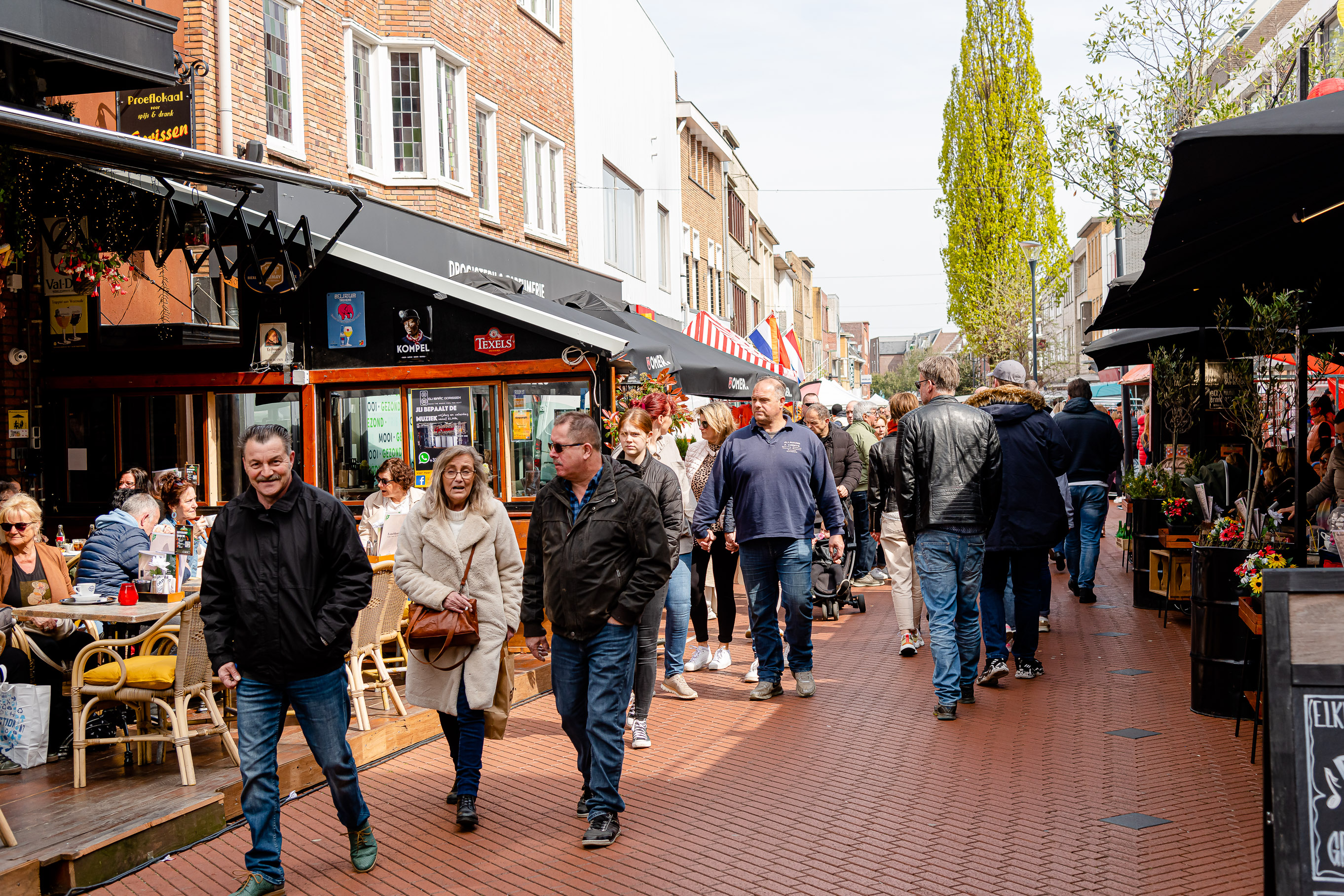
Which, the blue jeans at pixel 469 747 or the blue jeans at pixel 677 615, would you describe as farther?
the blue jeans at pixel 677 615

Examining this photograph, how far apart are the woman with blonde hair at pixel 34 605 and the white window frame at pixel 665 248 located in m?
21.3

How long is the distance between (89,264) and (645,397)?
499cm

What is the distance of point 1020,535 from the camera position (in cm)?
830

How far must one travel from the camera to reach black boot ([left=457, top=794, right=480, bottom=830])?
5586 millimetres

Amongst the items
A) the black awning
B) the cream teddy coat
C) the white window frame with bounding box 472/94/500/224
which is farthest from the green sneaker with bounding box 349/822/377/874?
the white window frame with bounding box 472/94/500/224

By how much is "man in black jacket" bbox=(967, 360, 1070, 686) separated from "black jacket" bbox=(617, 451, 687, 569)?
93.3 inches

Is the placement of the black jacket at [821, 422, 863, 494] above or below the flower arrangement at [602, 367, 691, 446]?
below

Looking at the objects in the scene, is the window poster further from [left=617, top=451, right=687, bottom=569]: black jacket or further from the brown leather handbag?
the brown leather handbag

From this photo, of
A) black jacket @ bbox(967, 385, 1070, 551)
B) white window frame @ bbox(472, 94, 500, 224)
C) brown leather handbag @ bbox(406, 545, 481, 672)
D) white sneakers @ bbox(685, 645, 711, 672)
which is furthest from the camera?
white window frame @ bbox(472, 94, 500, 224)

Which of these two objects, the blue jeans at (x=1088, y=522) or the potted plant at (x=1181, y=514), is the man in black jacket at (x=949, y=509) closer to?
the potted plant at (x=1181, y=514)

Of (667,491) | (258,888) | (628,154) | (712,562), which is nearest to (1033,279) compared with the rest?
(628,154)

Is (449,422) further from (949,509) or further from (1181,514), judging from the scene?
(1181,514)

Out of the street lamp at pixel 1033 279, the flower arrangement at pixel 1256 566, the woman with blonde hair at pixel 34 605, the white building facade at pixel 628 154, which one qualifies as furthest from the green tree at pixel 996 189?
the woman with blonde hair at pixel 34 605

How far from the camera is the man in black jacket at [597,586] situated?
5.37 m
